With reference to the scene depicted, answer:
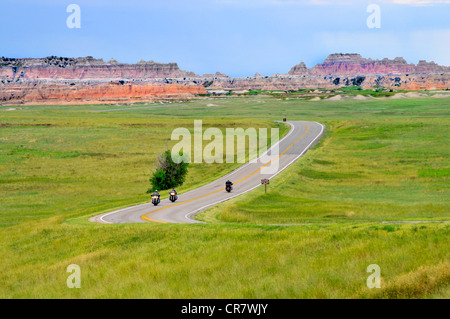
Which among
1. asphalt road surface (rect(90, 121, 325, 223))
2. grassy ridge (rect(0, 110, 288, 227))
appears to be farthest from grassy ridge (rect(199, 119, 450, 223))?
grassy ridge (rect(0, 110, 288, 227))

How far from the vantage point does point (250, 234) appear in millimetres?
23516

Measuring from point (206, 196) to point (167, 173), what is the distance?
12110mm

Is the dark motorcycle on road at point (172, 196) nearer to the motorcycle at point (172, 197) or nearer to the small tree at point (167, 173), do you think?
the motorcycle at point (172, 197)

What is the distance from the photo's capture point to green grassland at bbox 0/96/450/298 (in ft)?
53.9

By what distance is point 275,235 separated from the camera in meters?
23.0

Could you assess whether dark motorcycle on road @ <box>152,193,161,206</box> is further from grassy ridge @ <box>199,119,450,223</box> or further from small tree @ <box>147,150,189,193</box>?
small tree @ <box>147,150,189,193</box>

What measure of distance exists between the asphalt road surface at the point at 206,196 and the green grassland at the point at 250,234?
68.7 inches

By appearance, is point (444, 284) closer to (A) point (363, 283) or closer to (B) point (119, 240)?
(A) point (363, 283)

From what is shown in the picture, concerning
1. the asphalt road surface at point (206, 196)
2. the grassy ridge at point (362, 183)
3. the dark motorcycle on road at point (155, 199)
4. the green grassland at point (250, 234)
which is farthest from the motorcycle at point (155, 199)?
the grassy ridge at point (362, 183)

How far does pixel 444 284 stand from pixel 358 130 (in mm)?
88374

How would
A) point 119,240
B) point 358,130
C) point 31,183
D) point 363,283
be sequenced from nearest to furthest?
1. point 363,283
2. point 119,240
3. point 31,183
4. point 358,130

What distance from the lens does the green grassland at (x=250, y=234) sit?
1642 cm

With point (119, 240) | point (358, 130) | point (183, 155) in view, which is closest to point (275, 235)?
point (119, 240)

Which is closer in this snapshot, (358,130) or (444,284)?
(444,284)
